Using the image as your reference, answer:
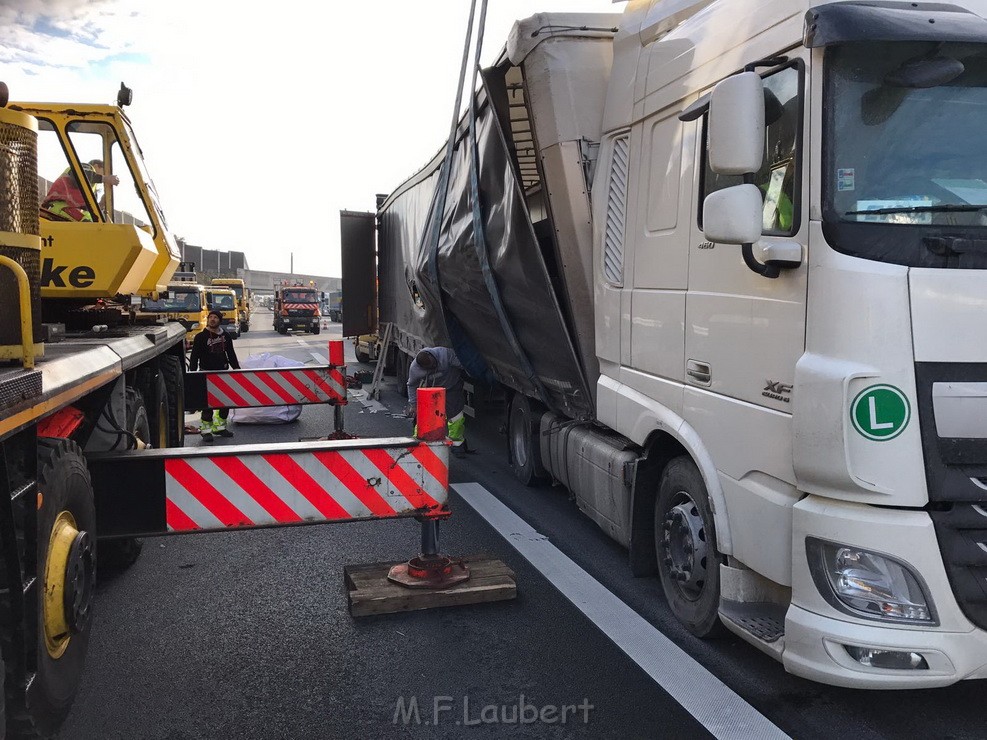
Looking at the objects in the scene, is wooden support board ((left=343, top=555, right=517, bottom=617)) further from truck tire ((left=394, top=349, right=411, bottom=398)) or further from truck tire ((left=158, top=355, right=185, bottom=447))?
truck tire ((left=394, top=349, right=411, bottom=398))

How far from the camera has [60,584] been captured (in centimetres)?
320

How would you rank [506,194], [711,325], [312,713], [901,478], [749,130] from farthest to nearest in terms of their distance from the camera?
[506,194] < [711,325] < [312,713] < [749,130] < [901,478]

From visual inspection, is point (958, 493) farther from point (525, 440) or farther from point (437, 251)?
point (437, 251)

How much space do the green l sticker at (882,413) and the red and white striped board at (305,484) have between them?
6.75 ft

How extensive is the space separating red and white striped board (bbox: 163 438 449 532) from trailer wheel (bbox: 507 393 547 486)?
310 centimetres

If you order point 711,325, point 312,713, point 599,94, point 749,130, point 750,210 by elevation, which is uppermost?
point 599,94

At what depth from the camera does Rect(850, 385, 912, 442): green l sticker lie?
9.66ft

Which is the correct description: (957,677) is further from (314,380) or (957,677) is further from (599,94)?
(314,380)

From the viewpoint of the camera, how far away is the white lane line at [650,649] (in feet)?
11.3

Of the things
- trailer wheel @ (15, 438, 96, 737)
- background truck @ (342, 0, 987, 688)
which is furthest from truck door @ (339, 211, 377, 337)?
trailer wheel @ (15, 438, 96, 737)

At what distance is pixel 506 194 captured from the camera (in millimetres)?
6109

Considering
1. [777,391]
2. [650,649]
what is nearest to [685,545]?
[650,649]

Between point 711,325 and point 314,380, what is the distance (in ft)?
17.3

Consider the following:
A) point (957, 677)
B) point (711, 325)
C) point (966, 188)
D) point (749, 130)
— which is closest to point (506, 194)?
point (711, 325)
